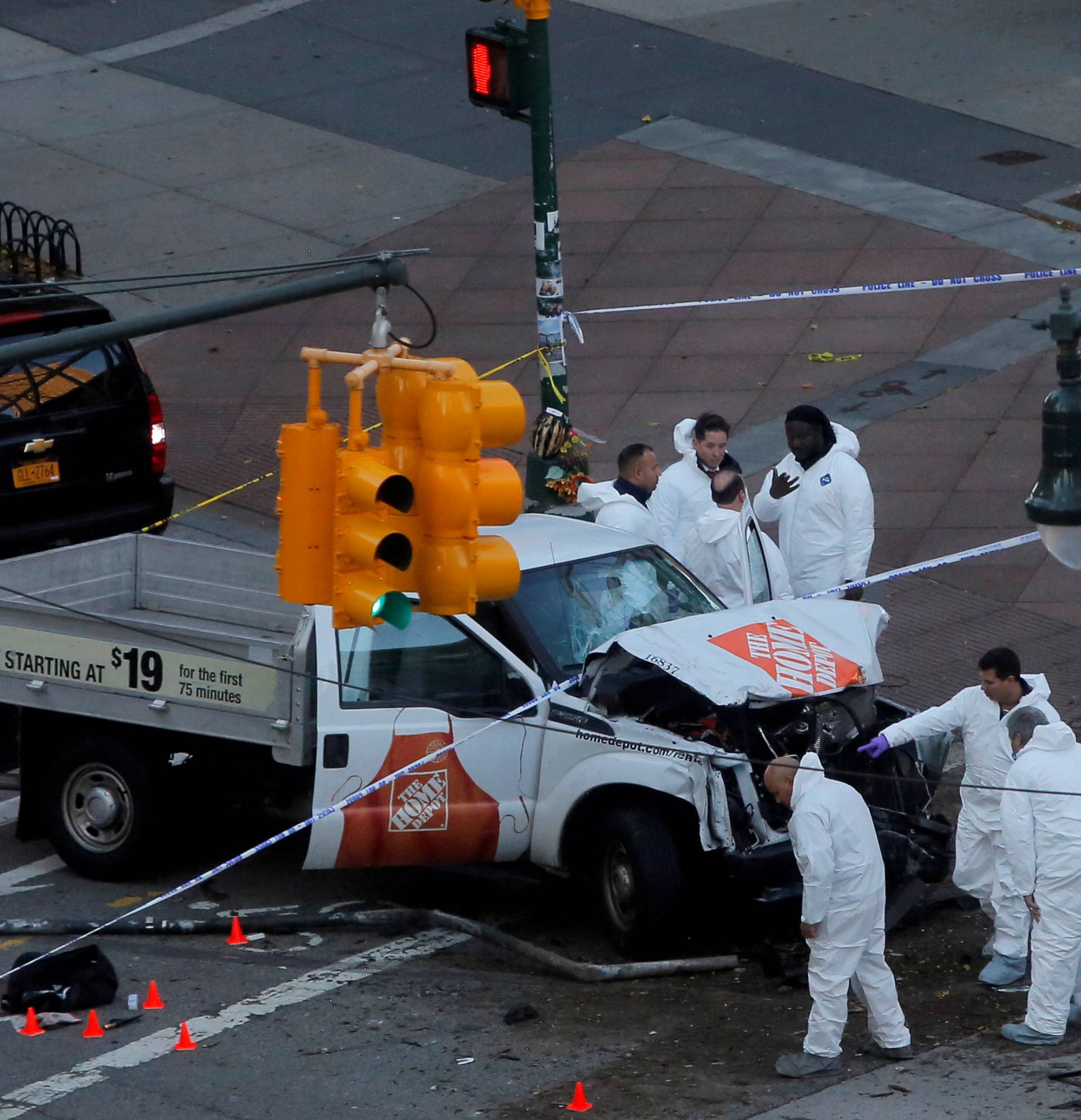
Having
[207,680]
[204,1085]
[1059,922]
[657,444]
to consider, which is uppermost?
[657,444]

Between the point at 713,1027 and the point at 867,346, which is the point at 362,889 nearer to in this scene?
the point at 713,1027

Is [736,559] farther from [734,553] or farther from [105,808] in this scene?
[105,808]

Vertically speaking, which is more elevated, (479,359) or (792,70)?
(792,70)

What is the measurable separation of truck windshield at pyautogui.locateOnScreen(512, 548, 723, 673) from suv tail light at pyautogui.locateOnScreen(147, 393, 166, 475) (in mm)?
4587

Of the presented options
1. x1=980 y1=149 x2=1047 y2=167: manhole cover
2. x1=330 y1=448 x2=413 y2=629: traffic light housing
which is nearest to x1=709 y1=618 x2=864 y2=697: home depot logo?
x1=330 y1=448 x2=413 y2=629: traffic light housing

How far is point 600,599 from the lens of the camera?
9.31 metres

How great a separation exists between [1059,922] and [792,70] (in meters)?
16.4

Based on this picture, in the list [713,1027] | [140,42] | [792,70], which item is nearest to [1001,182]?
[792,70]

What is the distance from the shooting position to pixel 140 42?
2483 centimetres

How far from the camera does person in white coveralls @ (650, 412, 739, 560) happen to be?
1084 centimetres

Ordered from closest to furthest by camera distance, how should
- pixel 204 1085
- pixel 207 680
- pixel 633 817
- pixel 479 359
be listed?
pixel 204 1085 < pixel 633 817 < pixel 207 680 < pixel 479 359

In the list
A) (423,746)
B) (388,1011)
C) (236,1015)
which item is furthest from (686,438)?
(236,1015)

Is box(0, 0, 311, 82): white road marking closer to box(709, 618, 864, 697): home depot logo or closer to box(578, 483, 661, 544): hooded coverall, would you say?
box(578, 483, 661, 544): hooded coverall

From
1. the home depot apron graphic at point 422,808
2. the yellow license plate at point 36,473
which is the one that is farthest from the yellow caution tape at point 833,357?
the home depot apron graphic at point 422,808
